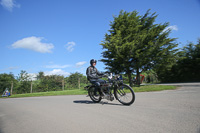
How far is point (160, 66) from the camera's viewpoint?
15000 mm

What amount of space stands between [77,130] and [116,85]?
9.32ft

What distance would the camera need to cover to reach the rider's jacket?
17.8 ft

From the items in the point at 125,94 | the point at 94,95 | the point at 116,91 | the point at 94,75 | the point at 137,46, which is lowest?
the point at 94,95

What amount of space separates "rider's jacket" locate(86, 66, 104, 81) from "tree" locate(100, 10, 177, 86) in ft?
26.1

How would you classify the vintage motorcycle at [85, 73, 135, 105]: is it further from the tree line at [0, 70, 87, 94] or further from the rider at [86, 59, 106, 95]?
the tree line at [0, 70, 87, 94]

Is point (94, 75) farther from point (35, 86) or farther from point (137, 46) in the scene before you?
point (35, 86)

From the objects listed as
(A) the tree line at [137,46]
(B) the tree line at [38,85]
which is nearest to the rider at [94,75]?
(A) the tree line at [137,46]

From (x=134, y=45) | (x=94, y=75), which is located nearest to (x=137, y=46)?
(x=134, y=45)

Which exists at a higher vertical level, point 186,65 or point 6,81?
point 186,65

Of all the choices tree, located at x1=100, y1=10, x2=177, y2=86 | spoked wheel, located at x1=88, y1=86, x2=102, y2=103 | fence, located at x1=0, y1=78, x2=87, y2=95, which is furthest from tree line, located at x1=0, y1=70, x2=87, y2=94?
spoked wheel, located at x1=88, y1=86, x2=102, y2=103

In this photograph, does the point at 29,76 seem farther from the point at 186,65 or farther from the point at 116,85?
the point at 186,65

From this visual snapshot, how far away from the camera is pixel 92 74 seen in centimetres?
552

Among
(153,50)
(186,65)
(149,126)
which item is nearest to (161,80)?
(186,65)

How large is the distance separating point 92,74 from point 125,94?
1.82 meters
